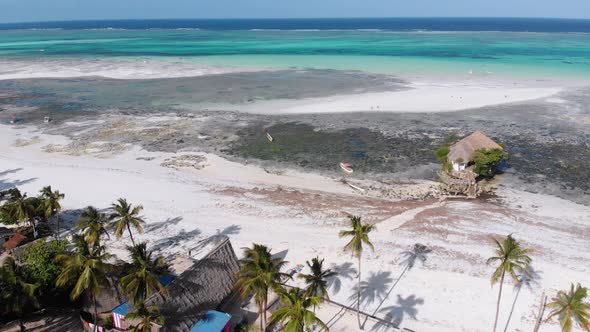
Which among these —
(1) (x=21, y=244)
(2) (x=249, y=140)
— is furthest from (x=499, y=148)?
(1) (x=21, y=244)

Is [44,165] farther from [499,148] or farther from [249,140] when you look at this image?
[499,148]

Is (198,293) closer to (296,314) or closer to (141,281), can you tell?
(141,281)

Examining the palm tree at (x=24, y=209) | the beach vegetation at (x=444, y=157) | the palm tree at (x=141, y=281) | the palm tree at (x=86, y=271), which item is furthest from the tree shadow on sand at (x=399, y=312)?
the palm tree at (x=24, y=209)

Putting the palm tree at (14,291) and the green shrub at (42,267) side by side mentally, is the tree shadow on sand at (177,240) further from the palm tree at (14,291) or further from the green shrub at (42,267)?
the palm tree at (14,291)

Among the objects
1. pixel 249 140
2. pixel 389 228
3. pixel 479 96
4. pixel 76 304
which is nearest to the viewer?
A: pixel 76 304

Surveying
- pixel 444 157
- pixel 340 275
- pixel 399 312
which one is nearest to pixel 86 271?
pixel 340 275
